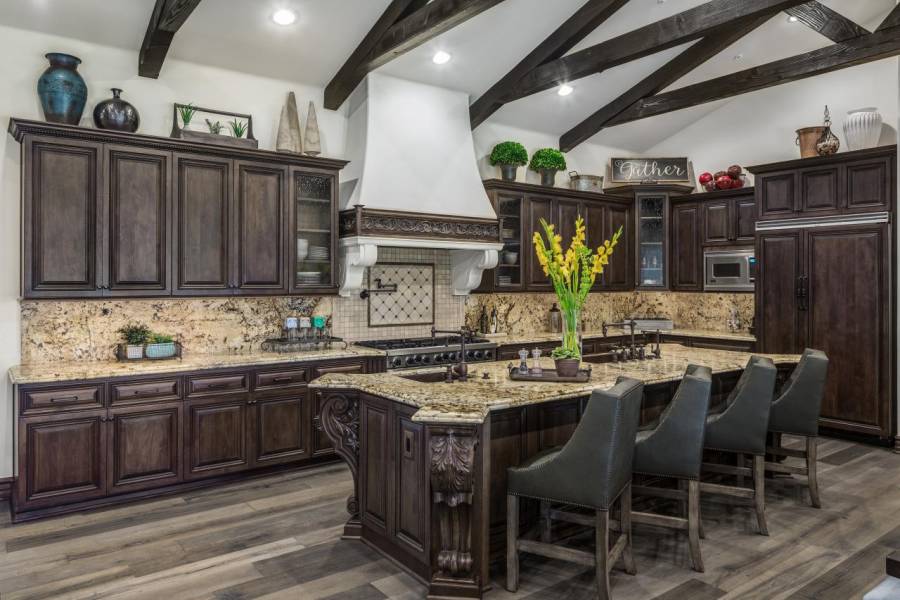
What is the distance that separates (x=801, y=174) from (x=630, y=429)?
4.56 m

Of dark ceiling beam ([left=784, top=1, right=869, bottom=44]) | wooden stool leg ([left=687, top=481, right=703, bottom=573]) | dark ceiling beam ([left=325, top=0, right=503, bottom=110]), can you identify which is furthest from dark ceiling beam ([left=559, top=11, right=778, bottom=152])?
wooden stool leg ([left=687, top=481, right=703, bottom=573])

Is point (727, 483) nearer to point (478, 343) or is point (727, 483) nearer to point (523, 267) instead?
point (478, 343)

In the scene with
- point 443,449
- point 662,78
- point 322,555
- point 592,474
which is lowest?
point 322,555

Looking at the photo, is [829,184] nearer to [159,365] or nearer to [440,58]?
[440,58]

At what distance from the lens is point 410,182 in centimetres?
557

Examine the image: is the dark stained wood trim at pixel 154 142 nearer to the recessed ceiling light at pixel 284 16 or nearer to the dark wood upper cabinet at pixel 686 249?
the recessed ceiling light at pixel 284 16

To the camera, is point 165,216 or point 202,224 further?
point 202,224

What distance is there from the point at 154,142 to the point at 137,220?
0.59 m

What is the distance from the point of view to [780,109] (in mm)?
6863

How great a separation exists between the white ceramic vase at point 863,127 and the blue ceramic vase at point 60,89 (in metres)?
6.66

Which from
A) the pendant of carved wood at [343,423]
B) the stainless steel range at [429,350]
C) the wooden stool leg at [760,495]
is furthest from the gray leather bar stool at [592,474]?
the stainless steel range at [429,350]

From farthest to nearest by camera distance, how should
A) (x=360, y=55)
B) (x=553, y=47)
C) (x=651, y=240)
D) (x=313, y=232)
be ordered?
(x=651, y=240)
(x=553, y=47)
(x=313, y=232)
(x=360, y=55)

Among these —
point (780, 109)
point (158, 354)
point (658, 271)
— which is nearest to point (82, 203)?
point (158, 354)

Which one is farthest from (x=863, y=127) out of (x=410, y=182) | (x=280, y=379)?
(x=280, y=379)
